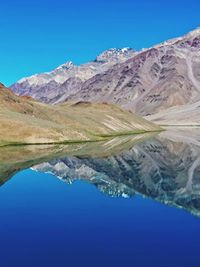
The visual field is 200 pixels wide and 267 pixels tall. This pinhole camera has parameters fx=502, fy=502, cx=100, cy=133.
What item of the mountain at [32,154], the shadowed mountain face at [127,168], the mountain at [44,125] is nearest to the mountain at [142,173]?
the shadowed mountain face at [127,168]

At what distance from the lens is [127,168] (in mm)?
84125

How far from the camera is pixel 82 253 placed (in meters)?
31.8

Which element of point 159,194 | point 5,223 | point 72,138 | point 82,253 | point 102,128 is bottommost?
point 82,253

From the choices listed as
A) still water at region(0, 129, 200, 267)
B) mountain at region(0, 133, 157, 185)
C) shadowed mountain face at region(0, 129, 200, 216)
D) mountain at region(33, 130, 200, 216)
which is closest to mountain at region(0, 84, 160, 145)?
mountain at region(0, 133, 157, 185)

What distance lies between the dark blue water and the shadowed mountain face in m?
5.42

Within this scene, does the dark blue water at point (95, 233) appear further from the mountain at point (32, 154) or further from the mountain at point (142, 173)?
the mountain at point (32, 154)

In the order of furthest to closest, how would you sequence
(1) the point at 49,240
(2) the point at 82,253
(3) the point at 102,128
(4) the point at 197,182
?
(3) the point at 102,128
(4) the point at 197,182
(1) the point at 49,240
(2) the point at 82,253

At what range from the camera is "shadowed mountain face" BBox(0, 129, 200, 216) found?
194 ft

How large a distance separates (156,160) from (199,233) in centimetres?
5936

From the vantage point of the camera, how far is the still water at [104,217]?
31.2m

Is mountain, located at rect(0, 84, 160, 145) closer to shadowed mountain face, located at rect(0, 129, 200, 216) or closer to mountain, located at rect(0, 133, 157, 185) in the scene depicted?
mountain, located at rect(0, 133, 157, 185)

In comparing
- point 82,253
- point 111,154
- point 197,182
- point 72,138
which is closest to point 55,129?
point 72,138

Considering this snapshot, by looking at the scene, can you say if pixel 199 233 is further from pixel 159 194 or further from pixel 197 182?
pixel 197 182

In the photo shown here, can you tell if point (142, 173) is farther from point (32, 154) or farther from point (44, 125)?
point (44, 125)
